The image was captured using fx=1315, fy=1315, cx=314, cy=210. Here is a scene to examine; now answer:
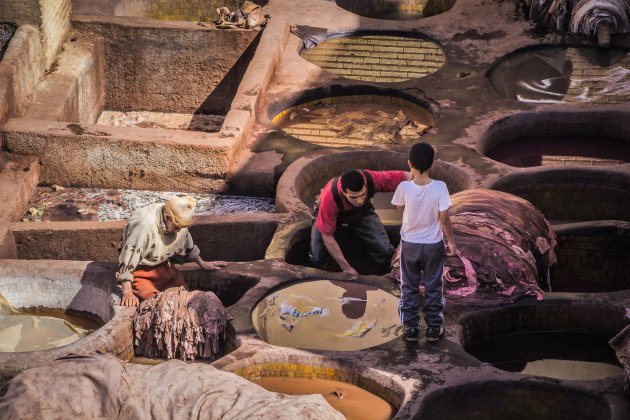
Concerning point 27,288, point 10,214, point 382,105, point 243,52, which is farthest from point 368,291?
point 243,52

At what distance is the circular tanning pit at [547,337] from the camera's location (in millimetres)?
10297

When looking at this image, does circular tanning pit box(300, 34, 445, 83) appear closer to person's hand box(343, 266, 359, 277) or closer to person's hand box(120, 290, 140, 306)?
person's hand box(343, 266, 359, 277)

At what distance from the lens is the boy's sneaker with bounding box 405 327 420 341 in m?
9.84

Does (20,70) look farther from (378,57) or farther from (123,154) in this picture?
(378,57)

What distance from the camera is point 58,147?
1317cm

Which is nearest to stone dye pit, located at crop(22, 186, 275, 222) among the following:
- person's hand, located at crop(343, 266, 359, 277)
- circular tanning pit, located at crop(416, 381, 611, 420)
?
person's hand, located at crop(343, 266, 359, 277)

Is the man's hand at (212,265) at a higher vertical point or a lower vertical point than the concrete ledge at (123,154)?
lower

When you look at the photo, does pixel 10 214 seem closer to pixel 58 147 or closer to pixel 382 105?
pixel 58 147

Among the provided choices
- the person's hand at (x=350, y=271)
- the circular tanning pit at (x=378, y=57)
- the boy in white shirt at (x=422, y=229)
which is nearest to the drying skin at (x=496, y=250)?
the person's hand at (x=350, y=271)

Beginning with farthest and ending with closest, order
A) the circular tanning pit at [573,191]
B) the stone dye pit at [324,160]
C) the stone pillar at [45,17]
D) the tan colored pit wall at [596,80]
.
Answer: the tan colored pit wall at [596,80]
the stone pillar at [45,17]
the circular tanning pit at [573,191]
the stone dye pit at [324,160]

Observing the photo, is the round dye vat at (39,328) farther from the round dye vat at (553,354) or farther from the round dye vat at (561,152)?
the round dye vat at (561,152)

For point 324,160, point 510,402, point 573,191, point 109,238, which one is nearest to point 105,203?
point 109,238

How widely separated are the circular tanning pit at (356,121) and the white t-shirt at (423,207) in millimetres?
4450

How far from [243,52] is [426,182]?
6.86 meters
